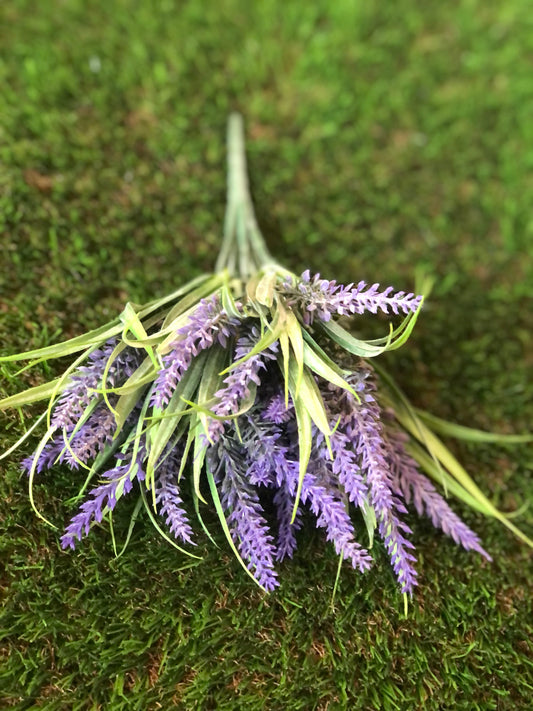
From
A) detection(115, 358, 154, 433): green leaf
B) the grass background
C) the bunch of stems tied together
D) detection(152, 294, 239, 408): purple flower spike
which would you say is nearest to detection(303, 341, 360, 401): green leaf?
the bunch of stems tied together

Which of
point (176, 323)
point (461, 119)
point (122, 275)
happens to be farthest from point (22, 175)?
point (461, 119)

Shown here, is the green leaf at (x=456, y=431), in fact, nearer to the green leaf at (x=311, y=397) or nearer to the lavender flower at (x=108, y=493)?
the green leaf at (x=311, y=397)

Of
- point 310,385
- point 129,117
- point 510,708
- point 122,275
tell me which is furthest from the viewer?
point 129,117

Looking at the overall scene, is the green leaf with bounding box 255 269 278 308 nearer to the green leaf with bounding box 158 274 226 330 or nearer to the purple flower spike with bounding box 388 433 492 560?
the green leaf with bounding box 158 274 226 330

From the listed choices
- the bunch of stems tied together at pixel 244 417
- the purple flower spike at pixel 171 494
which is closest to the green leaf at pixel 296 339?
the bunch of stems tied together at pixel 244 417

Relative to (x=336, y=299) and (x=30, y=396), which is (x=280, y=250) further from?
(x=30, y=396)

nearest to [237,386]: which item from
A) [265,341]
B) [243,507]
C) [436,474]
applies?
[265,341]

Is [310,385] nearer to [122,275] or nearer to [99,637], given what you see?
[99,637]
